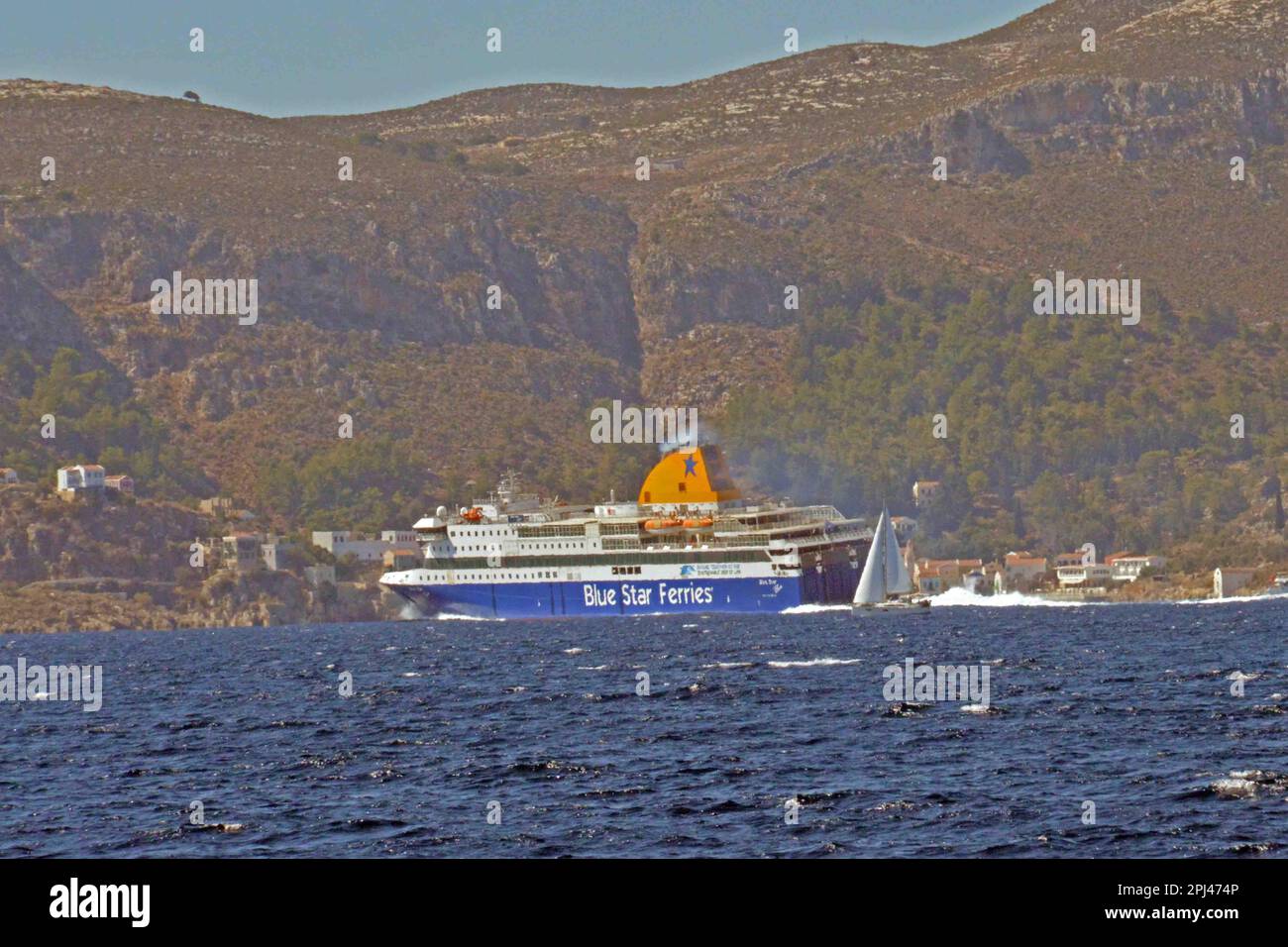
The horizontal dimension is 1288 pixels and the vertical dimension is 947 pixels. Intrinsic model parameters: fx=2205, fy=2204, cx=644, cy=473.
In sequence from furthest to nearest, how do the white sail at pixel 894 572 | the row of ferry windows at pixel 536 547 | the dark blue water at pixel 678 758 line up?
the row of ferry windows at pixel 536 547 → the white sail at pixel 894 572 → the dark blue water at pixel 678 758

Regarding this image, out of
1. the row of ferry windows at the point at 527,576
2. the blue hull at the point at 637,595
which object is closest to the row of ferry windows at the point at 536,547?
the row of ferry windows at the point at 527,576

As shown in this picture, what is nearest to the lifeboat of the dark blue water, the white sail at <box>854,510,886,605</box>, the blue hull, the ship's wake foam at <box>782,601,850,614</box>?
the blue hull

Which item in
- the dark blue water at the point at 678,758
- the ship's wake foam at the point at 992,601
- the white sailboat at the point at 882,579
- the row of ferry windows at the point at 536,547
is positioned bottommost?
the ship's wake foam at the point at 992,601

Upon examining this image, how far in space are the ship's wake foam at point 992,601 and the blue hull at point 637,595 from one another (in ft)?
28.5

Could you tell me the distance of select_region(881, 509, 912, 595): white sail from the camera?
6152 inches

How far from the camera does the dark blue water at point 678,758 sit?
4050cm

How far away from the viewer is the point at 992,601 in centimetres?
18262

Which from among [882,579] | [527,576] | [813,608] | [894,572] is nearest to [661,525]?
[527,576]

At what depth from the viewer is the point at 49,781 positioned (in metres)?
55.3

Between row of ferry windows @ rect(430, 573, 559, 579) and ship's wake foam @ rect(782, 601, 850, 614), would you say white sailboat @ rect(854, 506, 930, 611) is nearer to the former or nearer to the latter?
ship's wake foam @ rect(782, 601, 850, 614)

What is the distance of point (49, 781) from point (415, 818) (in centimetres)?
1528

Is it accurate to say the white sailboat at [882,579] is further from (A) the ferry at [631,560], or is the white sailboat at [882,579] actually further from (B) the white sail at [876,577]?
(A) the ferry at [631,560]

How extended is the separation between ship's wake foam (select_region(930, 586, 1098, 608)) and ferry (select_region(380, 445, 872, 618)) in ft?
28.7
